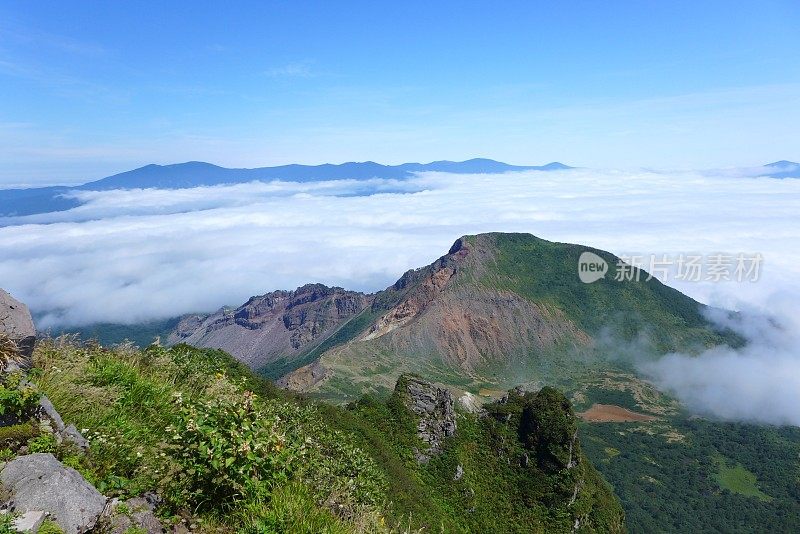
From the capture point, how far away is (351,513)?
9875 mm

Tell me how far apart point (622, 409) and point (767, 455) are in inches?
1878

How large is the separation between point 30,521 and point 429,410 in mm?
66442

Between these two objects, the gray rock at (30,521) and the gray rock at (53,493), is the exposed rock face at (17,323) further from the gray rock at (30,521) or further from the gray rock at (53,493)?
the gray rock at (30,521)

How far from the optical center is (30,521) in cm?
659

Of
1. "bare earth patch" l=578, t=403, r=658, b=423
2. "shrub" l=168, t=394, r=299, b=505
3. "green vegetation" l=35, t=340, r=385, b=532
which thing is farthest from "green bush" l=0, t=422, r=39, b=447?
"bare earth patch" l=578, t=403, r=658, b=423

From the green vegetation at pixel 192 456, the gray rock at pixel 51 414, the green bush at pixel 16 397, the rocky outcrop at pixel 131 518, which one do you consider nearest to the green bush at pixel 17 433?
the green bush at pixel 16 397

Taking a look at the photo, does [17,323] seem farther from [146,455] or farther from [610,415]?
[610,415]

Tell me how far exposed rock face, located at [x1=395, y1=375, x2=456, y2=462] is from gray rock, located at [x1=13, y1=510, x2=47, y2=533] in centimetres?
6115

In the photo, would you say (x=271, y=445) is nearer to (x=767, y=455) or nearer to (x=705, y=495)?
(x=705, y=495)

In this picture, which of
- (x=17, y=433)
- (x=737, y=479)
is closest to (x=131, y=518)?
(x=17, y=433)

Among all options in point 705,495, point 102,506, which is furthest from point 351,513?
point 705,495

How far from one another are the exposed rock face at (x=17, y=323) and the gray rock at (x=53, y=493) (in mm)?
3703

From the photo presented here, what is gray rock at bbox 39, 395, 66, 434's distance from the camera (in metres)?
8.84

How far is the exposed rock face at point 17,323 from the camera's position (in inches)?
399
